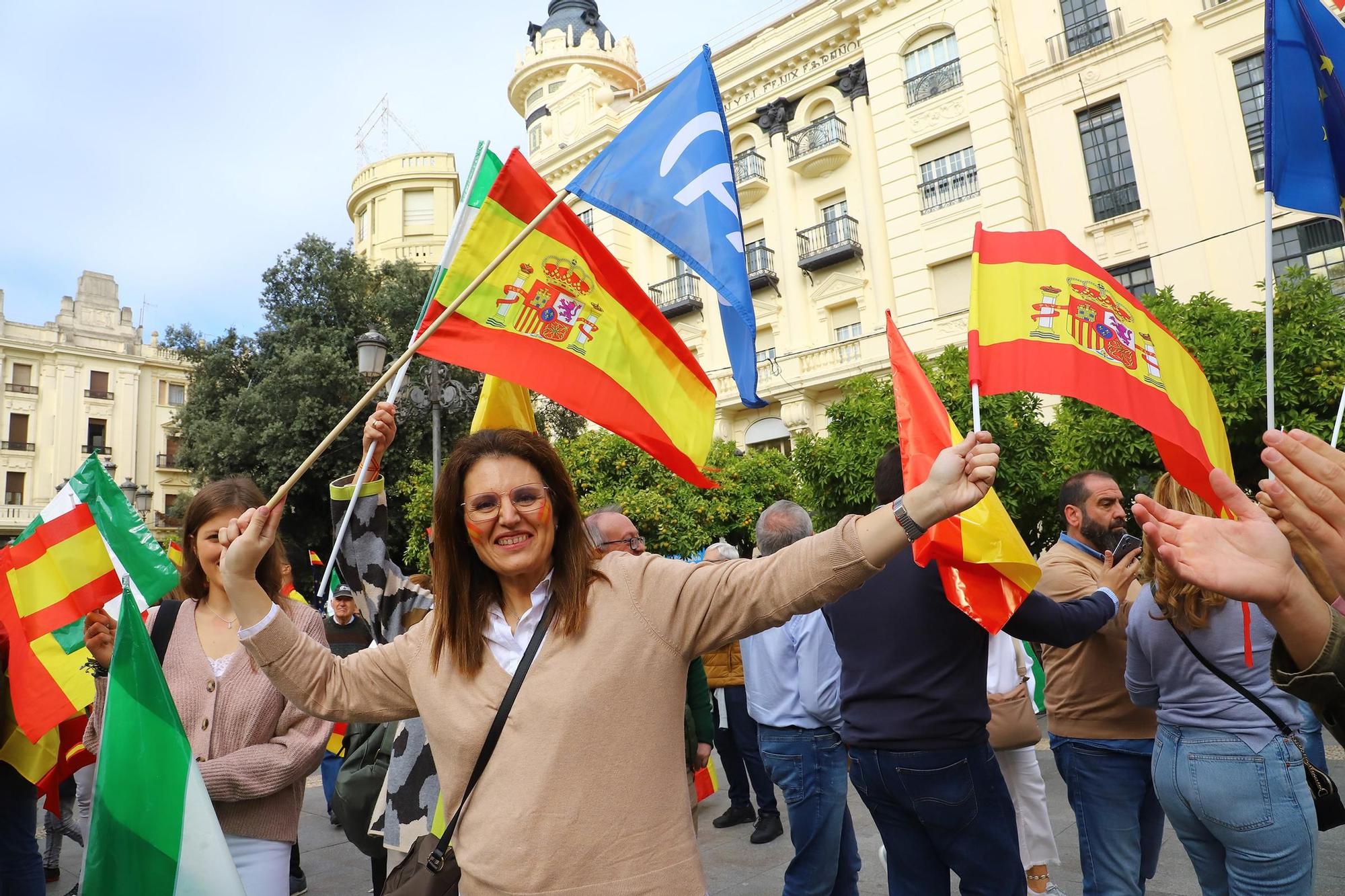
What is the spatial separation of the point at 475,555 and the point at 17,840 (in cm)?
278

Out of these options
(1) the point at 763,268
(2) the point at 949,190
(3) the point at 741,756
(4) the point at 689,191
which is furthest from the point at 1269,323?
(1) the point at 763,268

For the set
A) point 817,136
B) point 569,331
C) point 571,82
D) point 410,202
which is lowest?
point 569,331

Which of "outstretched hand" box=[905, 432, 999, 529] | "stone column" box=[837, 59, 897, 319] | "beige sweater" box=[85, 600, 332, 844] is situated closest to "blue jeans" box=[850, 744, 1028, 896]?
"outstretched hand" box=[905, 432, 999, 529]

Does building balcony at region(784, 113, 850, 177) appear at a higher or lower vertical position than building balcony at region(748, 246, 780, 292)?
higher

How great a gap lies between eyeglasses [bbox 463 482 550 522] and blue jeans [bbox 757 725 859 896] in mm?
2412

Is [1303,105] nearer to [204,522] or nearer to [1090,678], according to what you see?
[1090,678]

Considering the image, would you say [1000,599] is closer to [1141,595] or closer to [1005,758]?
[1141,595]

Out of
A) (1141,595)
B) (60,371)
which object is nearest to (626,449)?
(1141,595)

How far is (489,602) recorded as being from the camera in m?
2.10

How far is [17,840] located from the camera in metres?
3.50

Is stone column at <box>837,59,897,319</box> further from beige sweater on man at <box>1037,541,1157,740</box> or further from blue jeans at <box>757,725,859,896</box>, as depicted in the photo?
beige sweater on man at <box>1037,541,1157,740</box>

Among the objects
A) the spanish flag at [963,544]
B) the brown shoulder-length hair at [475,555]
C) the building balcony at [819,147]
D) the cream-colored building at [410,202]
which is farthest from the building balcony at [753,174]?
the brown shoulder-length hair at [475,555]

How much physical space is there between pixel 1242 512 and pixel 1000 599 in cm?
126

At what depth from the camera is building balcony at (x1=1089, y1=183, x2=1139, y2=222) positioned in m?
17.5
